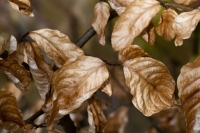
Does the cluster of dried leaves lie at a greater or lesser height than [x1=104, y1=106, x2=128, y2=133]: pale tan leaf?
greater

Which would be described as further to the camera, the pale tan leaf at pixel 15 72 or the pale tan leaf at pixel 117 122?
→ the pale tan leaf at pixel 117 122

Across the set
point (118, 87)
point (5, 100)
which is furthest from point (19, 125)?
point (118, 87)

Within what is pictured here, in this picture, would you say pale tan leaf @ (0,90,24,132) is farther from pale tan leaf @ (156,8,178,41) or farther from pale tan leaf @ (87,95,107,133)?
pale tan leaf @ (156,8,178,41)

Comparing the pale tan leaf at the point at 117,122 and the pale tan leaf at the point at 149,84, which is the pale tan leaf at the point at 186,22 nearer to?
the pale tan leaf at the point at 149,84

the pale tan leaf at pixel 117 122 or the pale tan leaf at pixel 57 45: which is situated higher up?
the pale tan leaf at pixel 57 45

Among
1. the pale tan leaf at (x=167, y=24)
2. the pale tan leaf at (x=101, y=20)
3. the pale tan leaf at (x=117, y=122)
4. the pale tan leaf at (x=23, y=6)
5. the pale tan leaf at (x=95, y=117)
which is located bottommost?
the pale tan leaf at (x=117, y=122)

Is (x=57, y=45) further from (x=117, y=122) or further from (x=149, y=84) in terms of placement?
(x=117, y=122)

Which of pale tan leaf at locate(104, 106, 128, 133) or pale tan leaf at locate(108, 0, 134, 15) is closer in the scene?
pale tan leaf at locate(108, 0, 134, 15)

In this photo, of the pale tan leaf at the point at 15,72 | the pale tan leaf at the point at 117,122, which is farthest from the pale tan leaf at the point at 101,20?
the pale tan leaf at the point at 117,122

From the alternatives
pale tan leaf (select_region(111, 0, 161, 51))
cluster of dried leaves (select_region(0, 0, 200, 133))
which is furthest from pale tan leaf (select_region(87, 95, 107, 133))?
pale tan leaf (select_region(111, 0, 161, 51))
